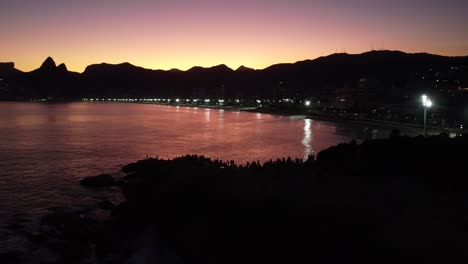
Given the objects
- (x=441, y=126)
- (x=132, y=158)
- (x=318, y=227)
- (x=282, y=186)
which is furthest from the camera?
(x=441, y=126)

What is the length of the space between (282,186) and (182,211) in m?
3.97

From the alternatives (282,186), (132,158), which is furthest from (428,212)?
(132,158)

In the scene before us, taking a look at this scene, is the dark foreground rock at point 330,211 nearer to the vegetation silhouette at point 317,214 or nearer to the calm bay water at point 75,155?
the vegetation silhouette at point 317,214

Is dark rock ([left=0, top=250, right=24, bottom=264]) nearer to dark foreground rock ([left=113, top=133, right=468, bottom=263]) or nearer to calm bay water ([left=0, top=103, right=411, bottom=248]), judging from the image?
calm bay water ([left=0, top=103, right=411, bottom=248])

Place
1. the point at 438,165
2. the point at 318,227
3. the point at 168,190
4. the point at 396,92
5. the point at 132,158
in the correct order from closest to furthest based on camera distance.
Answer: the point at 318,227
the point at 438,165
the point at 168,190
the point at 132,158
the point at 396,92

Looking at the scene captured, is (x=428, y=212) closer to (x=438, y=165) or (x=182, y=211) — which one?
(x=438, y=165)

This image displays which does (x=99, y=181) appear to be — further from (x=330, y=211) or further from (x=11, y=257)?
(x=330, y=211)

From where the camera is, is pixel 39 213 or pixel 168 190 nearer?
pixel 168 190

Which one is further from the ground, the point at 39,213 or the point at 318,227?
the point at 318,227

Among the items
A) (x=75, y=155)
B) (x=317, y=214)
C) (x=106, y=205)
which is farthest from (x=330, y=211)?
(x=75, y=155)

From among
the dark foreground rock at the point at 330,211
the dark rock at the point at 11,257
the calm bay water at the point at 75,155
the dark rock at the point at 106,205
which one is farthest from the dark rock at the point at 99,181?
the dark rock at the point at 11,257

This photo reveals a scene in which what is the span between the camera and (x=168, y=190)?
18562mm

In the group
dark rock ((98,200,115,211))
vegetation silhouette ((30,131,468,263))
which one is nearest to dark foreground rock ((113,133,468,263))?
vegetation silhouette ((30,131,468,263))

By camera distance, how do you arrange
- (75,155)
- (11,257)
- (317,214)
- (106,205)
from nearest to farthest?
(317,214), (11,257), (106,205), (75,155)
